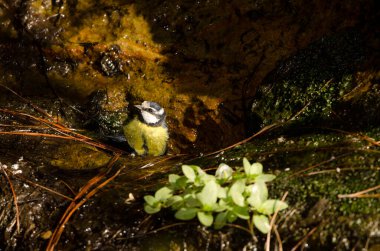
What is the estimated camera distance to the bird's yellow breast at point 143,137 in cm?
456

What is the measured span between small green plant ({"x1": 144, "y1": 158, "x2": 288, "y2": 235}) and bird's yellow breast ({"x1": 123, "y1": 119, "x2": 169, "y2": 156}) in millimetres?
1928

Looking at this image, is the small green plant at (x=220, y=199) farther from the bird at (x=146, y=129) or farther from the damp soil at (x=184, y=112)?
the bird at (x=146, y=129)

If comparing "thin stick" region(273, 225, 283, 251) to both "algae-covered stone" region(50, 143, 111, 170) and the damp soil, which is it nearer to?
the damp soil

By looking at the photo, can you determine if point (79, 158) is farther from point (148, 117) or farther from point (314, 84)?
point (314, 84)

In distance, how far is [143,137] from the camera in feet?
15.0

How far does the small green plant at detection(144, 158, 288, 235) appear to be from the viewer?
2.45m

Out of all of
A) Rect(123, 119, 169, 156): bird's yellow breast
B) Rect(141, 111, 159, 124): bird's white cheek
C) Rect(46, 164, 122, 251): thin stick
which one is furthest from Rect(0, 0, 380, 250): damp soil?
Rect(141, 111, 159, 124): bird's white cheek

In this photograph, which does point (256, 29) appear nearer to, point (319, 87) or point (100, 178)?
point (319, 87)

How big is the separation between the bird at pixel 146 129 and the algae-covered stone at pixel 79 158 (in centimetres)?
53

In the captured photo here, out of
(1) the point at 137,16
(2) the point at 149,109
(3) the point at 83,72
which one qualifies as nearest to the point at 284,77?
(2) the point at 149,109

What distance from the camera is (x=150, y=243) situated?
2.56 meters

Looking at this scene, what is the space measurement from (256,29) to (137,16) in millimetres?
1514

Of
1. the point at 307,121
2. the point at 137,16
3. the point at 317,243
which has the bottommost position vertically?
the point at 317,243

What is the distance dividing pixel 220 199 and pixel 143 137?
7.11 ft
